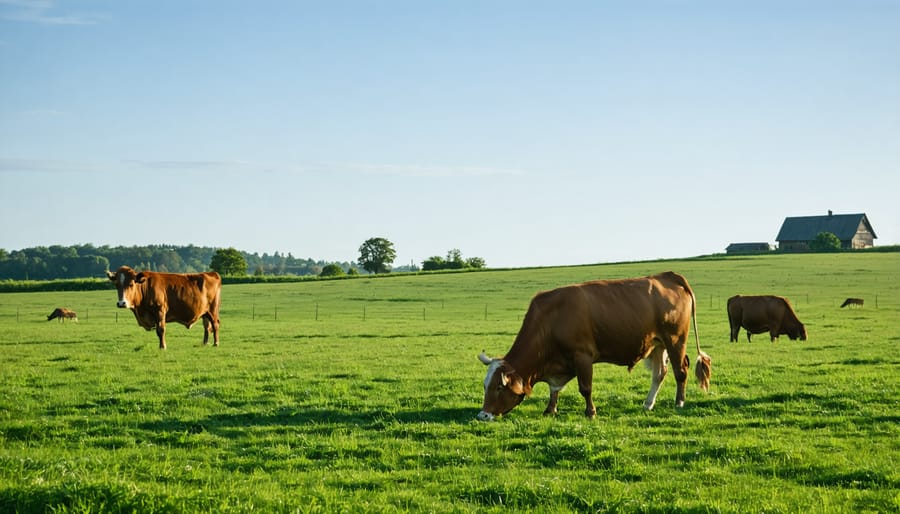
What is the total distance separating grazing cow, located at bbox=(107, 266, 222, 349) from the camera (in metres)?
25.4

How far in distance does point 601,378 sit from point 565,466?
8.66 metres

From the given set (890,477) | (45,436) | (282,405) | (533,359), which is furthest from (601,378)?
(45,436)

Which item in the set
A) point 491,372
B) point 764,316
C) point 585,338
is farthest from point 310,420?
point 764,316

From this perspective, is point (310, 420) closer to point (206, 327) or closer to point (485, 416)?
point (485, 416)

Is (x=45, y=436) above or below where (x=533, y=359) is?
below

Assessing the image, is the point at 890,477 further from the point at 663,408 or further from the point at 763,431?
the point at 663,408

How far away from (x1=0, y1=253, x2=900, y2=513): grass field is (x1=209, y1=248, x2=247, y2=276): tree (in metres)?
95.2

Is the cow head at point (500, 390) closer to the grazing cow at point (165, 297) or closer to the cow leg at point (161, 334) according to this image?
the grazing cow at point (165, 297)

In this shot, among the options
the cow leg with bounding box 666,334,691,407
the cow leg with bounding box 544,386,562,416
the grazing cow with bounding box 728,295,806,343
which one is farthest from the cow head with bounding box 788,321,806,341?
the cow leg with bounding box 544,386,562,416

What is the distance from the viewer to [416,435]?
37.9ft

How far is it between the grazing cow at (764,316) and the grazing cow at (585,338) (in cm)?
2014

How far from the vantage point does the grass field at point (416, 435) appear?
26.6 feet

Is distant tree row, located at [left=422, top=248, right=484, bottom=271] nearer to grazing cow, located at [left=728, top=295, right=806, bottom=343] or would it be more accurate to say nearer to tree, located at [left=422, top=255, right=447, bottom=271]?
tree, located at [left=422, top=255, right=447, bottom=271]

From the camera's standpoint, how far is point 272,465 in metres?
9.78
